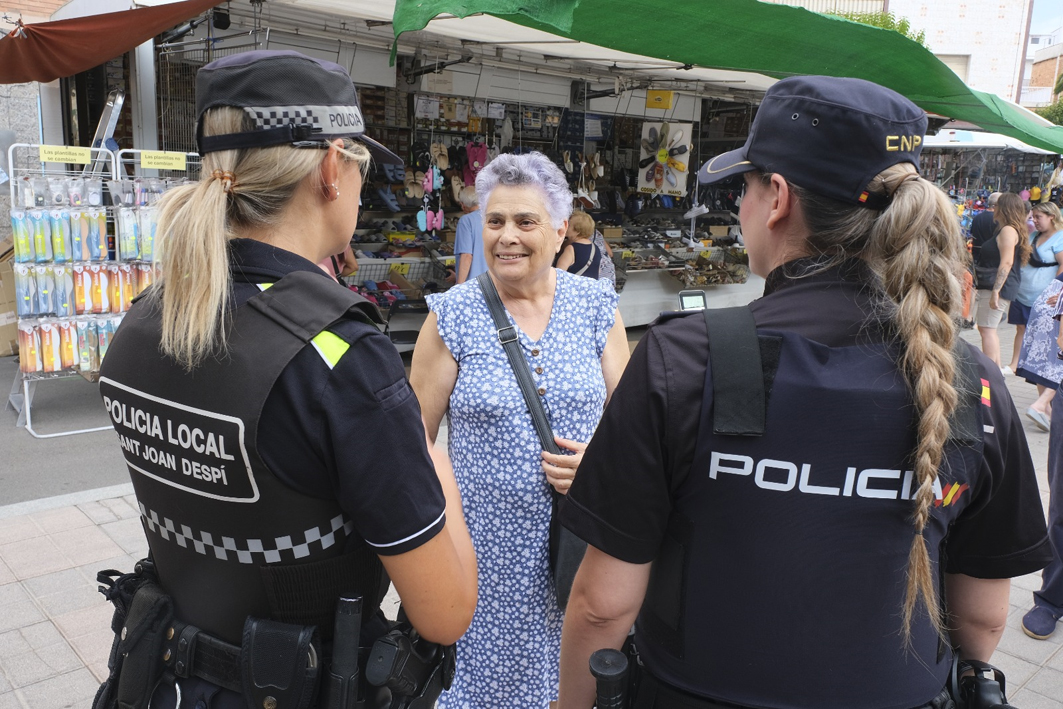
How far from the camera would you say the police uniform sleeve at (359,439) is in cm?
125

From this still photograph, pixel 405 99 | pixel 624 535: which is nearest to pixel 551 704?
pixel 624 535

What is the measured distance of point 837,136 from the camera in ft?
4.28

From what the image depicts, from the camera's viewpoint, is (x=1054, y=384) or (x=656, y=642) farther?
(x=1054, y=384)

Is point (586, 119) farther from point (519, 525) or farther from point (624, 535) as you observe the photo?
point (624, 535)

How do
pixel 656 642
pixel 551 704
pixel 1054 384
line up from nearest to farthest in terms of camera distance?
pixel 656 642, pixel 551 704, pixel 1054 384

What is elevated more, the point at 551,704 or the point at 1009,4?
the point at 1009,4

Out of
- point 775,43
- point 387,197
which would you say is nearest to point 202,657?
point 775,43

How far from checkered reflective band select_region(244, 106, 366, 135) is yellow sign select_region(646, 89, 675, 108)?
8.66m

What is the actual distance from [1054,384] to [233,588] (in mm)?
6266

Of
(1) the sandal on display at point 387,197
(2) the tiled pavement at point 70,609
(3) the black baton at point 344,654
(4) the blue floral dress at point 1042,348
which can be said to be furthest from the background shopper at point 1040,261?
(3) the black baton at point 344,654

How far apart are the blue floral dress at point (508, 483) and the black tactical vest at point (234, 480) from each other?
1016 millimetres

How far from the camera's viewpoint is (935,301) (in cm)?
127

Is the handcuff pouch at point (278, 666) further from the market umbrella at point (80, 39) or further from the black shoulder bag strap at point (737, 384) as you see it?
the market umbrella at point (80, 39)

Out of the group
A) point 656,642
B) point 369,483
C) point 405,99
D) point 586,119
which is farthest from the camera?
point 586,119
